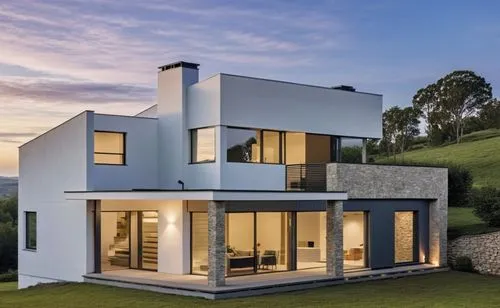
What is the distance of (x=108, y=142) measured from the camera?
21750 millimetres

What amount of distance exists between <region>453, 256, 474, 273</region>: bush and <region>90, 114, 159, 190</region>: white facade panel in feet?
37.6

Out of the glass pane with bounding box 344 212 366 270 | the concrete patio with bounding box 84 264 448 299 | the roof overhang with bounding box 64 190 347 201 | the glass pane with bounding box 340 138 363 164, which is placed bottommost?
the concrete patio with bounding box 84 264 448 299

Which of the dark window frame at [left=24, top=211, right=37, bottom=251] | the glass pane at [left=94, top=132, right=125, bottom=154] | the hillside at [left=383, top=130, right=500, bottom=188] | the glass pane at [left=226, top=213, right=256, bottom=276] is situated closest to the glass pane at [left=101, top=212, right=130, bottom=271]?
the glass pane at [left=94, top=132, right=125, bottom=154]

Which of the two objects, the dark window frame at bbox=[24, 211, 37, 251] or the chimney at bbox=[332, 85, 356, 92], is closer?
the dark window frame at bbox=[24, 211, 37, 251]

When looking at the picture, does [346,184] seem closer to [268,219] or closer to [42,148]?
[268,219]

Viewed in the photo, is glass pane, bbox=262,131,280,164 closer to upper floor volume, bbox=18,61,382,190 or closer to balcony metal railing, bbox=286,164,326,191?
upper floor volume, bbox=18,61,382,190

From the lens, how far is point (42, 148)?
23328mm

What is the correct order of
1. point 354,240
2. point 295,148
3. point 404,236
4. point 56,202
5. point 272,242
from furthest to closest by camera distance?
point 404,236, point 354,240, point 295,148, point 56,202, point 272,242

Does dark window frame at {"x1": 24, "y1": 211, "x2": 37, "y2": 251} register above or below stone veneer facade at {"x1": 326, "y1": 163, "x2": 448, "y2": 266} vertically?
below

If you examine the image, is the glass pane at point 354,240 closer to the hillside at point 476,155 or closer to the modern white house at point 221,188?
the modern white house at point 221,188

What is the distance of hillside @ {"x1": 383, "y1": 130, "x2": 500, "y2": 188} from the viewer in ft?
163

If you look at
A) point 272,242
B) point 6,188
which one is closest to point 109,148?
point 272,242

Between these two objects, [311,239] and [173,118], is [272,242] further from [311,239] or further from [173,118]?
[173,118]

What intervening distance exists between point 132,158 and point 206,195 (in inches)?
232
